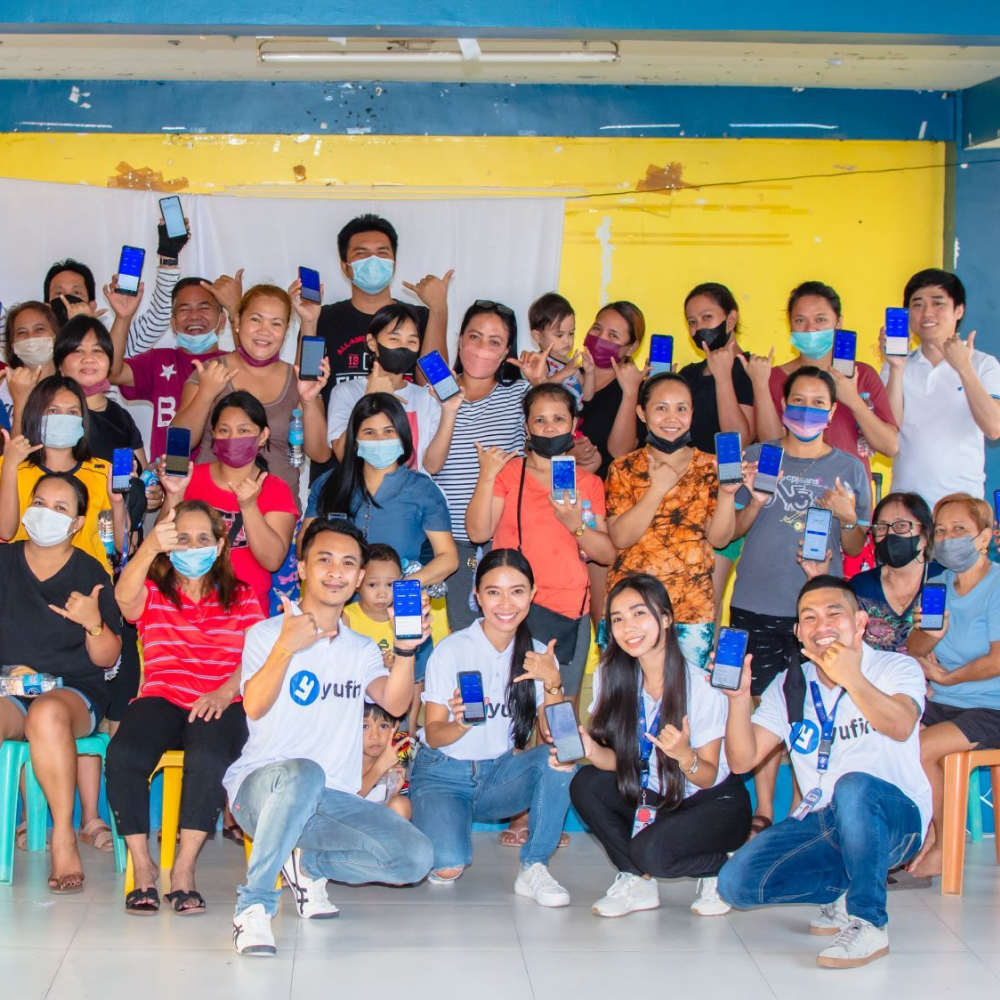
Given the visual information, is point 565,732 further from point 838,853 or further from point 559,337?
point 559,337

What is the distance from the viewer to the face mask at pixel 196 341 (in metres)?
5.45

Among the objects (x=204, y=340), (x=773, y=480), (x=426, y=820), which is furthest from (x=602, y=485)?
(x=204, y=340)

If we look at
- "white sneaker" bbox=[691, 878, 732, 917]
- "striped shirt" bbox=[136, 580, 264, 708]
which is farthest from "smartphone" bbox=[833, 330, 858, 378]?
"striped shirt" bbox=[136, 580, 264, 708]

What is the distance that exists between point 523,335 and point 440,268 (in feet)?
1.76

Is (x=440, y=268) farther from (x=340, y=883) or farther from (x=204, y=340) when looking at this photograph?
(x=340, y=883)

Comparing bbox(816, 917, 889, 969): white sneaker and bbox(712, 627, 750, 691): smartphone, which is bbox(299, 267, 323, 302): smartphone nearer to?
bbox(712, 627, 750, 691): smartphone

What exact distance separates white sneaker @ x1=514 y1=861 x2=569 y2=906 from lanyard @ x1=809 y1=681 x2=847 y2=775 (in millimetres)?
882

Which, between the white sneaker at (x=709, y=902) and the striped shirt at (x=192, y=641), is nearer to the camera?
the white sneaker at (x=709, y=902)

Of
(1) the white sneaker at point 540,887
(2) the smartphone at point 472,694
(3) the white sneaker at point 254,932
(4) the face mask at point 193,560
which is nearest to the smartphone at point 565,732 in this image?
(2) the smartphone at point 472,694

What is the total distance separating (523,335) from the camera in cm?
645

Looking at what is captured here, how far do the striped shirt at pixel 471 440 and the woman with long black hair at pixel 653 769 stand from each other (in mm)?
1096

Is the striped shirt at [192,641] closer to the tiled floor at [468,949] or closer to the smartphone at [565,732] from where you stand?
the tiled floor at [468,949]

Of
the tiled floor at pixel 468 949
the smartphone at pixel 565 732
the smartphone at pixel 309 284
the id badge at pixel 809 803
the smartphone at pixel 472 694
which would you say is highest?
the smartphone at pixel 309 284

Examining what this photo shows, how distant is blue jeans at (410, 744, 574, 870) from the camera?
4211 millimetres
